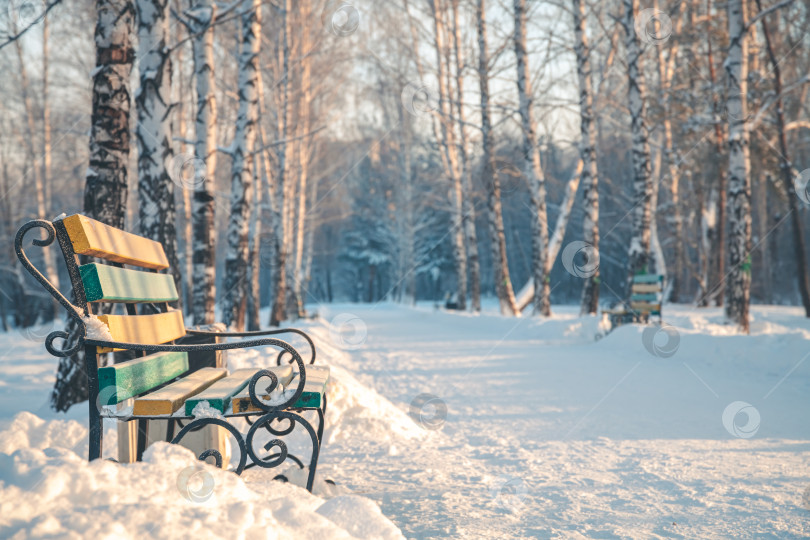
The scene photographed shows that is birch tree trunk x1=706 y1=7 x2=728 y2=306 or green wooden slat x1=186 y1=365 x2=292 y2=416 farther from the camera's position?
birch tree trunk x1=706 y1=7 x2=728 y2=306

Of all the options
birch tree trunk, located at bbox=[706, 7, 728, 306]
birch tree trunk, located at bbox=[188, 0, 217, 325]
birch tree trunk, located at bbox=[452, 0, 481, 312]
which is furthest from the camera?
birch tree trunk, located at bbox=[452, 0, 481, 312]

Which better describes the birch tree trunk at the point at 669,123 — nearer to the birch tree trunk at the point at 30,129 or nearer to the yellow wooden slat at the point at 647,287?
the yellow wooden slat at the point at 647,287

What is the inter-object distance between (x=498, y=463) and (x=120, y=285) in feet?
8.03

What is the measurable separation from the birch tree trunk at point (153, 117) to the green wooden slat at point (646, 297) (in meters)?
8.96

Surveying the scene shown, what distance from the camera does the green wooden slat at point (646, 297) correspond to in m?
10.8

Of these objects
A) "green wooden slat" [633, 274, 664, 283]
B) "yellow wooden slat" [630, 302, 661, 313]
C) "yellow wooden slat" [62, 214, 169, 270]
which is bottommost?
"yellow wooden slat" [630, 302, 661, 313]

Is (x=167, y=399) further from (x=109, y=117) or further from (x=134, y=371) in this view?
(x=109, y=117)

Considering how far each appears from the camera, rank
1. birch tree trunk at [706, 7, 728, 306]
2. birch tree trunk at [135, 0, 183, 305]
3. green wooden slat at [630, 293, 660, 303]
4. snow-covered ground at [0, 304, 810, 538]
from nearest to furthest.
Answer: snow-covered ground at [0, 304, 810, 538] < birch tree trunk at [135, 0, 183, 305] < green wooden slat at [630, 293, 660, 303] < birch tree trunk at [706, 7, 728, 306]

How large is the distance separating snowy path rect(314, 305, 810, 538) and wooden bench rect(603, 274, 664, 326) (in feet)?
8.97

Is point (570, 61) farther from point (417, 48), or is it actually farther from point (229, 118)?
point (229, 118)

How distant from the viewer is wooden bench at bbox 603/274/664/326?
10.7 meters

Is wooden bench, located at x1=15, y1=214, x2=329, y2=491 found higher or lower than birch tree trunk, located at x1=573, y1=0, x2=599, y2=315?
lower

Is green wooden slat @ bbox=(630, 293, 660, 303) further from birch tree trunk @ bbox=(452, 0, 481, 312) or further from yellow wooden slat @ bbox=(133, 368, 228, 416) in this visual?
yellow wooden slat @ bbox=(133, 368, 228, 416)

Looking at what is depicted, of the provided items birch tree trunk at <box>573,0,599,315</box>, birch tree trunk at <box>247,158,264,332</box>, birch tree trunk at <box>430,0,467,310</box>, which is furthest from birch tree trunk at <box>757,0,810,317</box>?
birch tree trunk at <box>247,158,264,332</box>
